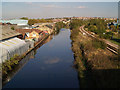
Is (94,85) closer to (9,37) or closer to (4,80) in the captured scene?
(4,80)

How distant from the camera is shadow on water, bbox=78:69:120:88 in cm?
844

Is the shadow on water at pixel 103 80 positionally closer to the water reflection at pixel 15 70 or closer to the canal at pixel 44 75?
the canal at pixel 44 75

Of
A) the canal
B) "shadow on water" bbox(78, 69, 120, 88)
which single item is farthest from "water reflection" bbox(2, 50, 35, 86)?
"shadow on water" bbox(78, 69, 120, 88)

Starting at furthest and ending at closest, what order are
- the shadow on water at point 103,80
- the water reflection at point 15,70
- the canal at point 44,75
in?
the water reflection at point 15,70, the canal at point 44,75, the shadow on water at point 103,80

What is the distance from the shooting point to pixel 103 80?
8.84 metres

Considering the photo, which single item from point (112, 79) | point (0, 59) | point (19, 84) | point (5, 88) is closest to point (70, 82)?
point (112, 79)

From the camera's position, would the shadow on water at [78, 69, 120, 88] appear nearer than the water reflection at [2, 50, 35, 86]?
Yes

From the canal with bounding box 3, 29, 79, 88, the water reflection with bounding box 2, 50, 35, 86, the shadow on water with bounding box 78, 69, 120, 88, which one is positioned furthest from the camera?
the water reflection with bounding box 2, 50, 35, 86

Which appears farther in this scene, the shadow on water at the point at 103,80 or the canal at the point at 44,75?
the canal at the point at 44,75

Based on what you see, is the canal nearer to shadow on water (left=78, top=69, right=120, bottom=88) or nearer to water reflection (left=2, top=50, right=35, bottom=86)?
water reflection (left=2, top=50, right=35, bottom=86)

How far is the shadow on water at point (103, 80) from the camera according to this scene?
844 centimetres

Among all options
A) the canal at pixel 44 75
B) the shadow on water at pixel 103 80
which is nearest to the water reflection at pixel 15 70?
the canal at pixel 44 75

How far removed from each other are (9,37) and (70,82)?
1138cm

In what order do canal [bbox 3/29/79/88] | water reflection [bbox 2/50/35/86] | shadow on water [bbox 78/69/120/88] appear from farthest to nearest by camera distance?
water reflection [bbox 2/50/35/86] → canal [bbox 3/29/79/88] → shadow on water [bbox 78/69/120/88]
